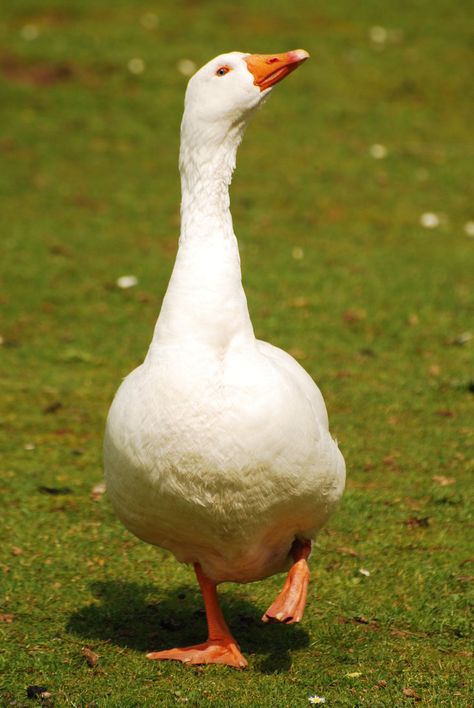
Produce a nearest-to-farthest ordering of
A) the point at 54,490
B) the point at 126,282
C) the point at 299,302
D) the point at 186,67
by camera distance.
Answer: the point at 54,490
the point at 299,302
the point at 126,282
the point at 186,67

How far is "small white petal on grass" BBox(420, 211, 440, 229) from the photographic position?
48.4ft

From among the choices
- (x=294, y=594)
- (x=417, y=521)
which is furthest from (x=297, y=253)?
(x=294, y=594)

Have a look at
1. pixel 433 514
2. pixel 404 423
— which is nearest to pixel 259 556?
pixel 433 514

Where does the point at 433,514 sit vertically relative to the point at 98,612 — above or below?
below

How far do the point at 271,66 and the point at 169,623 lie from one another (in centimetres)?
310

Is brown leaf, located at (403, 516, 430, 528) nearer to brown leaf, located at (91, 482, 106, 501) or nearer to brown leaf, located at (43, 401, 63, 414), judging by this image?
brown leaf, located at (91, 482, 106, 501)

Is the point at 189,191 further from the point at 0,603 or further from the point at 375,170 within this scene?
the point at 375,170

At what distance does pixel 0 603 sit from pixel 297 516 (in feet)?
6.59

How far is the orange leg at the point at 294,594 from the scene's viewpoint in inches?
207

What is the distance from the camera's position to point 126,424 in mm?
5250

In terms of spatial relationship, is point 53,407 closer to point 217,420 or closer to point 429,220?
point 217,420

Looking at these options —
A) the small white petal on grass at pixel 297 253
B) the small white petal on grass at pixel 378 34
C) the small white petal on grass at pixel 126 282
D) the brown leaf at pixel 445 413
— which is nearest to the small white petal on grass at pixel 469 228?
the small white petal on grass at pixel 297 253

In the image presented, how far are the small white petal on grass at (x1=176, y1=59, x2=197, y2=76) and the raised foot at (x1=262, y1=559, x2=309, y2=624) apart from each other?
14240mm

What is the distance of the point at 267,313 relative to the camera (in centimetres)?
1187
